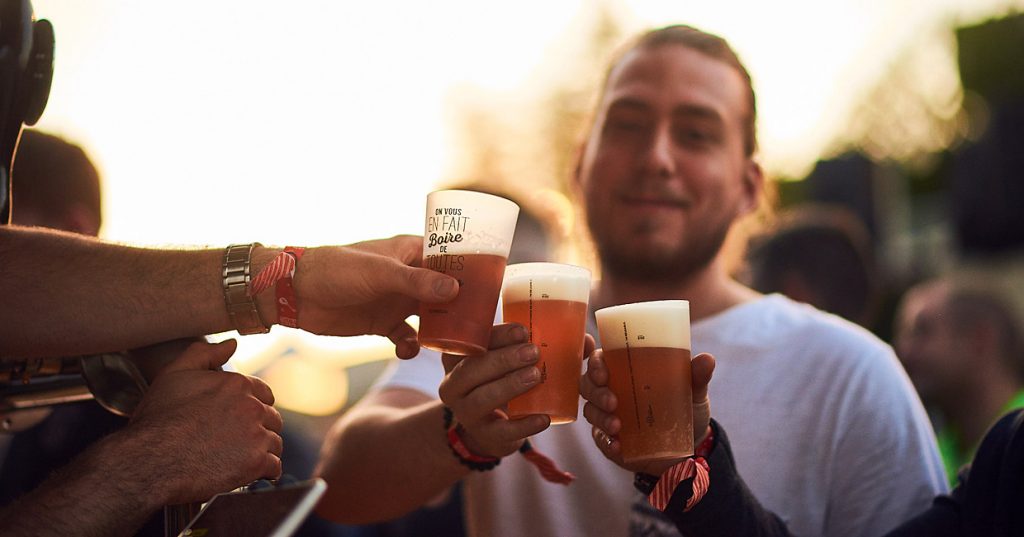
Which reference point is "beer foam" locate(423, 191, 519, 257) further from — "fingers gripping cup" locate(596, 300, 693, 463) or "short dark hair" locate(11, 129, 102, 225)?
"short dark hair" locate(11, 129, 102, 225)

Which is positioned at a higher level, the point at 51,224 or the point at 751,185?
the point at 51,224

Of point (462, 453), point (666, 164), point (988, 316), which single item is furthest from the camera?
point (988, 316)

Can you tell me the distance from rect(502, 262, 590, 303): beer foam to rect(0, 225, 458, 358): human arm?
0.21 meters

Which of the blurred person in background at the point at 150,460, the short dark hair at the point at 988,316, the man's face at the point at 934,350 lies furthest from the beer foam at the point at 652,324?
the short dark hair at the point at 988,316

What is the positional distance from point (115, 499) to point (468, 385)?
0.73m

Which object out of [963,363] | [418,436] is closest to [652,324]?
[418,436]

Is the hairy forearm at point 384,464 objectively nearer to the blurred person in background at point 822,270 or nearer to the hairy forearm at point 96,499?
the hairy forearm at point 96,499

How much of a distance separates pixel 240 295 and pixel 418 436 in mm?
761

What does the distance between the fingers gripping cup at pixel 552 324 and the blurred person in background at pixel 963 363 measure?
3553 mm

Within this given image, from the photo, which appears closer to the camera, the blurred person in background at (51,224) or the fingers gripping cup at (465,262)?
the fingers gripping cup at (465,262)

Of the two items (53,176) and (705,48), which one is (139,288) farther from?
(705,48)

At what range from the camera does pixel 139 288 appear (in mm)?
1910

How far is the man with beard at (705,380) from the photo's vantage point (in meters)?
2.53

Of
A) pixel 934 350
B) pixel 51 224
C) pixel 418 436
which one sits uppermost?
pixel 51 224
